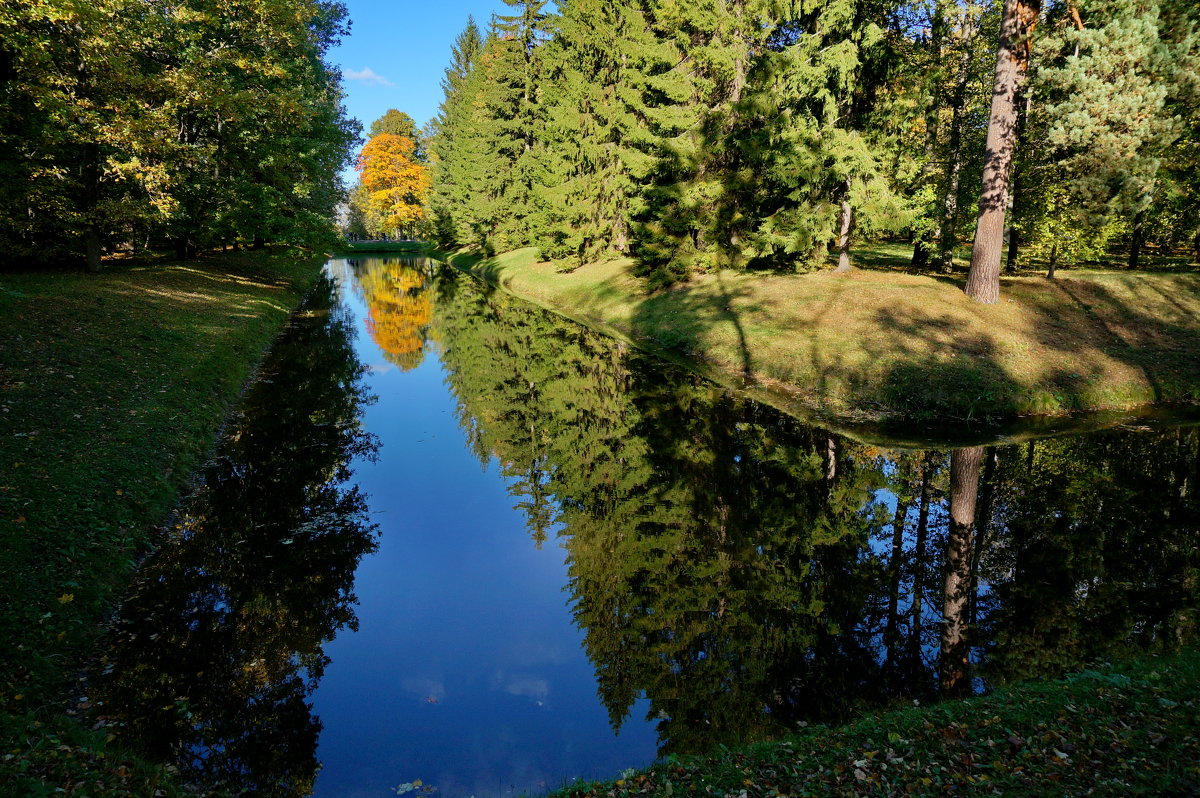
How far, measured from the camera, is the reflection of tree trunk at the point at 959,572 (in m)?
6.73

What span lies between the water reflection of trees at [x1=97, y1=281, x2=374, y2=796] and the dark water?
3 cm

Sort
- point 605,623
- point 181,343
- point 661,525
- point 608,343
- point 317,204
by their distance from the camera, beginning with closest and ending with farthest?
point 605,623 → point 661,525 → point 181,343 → point 608,343 → point 317,204

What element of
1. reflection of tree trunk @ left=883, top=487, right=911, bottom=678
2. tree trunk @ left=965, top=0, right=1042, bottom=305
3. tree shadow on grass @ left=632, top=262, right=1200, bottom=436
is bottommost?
reflection of tree trunk @ left=883, top=487, right=911, bottom=678

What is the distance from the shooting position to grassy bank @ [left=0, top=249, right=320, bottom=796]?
498 centimetres

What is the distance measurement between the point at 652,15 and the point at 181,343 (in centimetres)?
2734

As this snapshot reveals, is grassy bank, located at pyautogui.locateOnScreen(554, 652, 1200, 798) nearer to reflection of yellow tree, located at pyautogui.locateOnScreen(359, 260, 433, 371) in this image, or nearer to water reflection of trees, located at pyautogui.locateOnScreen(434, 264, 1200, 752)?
water reflection of trees, located at pyautogui.locateOnScreen(434, 264, 1200, 752)

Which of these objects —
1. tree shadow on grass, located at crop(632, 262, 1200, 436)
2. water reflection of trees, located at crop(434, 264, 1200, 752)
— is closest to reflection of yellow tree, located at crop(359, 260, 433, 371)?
water reflection of trees, located at crop(434, 264, 1200, 752)

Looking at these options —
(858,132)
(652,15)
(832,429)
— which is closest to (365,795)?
(832,429)

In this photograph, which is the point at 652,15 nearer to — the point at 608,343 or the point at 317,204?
the point at 608,343

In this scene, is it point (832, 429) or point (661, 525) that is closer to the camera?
point (661, 525)

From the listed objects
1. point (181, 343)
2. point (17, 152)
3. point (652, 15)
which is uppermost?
point (652, 15)

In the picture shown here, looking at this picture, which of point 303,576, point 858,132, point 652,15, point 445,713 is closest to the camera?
point 445,713

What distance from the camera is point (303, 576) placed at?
8.45m

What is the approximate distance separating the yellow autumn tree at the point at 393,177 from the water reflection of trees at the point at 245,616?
70900mm
